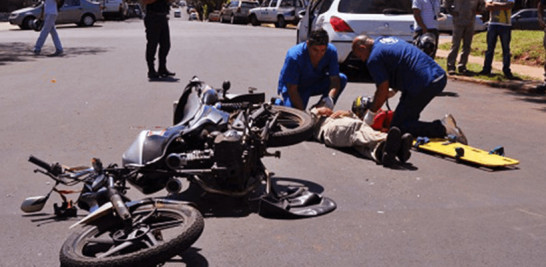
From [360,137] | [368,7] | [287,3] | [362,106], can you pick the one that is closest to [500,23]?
[368,7]

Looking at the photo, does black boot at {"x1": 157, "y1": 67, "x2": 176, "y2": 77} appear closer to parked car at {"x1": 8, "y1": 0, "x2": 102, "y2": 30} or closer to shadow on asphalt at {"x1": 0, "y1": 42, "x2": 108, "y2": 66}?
shadow on asphalt at {"x1": 0, "y1": 42, "x2": 108, "y2": 66}

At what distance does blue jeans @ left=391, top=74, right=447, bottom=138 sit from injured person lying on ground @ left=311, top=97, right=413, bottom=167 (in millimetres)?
456

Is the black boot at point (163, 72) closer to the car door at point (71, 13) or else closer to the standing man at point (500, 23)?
the standing man at point (500, 23)

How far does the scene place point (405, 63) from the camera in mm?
7664

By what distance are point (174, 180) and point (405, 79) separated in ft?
11.9

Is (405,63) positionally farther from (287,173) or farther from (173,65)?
(173,65)

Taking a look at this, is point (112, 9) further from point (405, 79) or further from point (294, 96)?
point (405, 79)

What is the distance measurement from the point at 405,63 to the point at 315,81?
1217 millimetres

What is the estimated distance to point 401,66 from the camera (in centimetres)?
767

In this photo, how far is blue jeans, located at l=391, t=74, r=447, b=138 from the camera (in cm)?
778

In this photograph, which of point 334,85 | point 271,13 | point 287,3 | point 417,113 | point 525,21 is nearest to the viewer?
point 417,113

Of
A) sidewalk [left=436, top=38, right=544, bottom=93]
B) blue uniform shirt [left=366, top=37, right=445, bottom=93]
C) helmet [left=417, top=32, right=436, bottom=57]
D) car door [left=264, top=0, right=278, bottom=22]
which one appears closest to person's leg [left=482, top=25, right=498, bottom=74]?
sidewalk [left=436, top=38, right=544, bottom=93]

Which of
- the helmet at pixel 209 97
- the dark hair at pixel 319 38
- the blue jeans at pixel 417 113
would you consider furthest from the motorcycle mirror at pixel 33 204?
the blue jeans at pixel 417 113

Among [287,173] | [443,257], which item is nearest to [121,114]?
[287,173]
